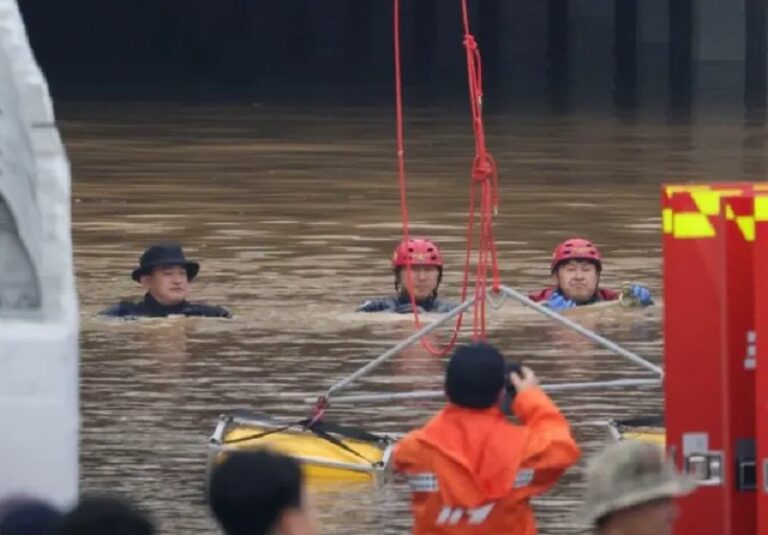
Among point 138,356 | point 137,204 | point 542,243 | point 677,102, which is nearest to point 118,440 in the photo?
point 138,356

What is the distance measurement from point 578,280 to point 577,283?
1.0 inches

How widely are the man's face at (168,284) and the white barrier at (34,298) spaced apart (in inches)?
324

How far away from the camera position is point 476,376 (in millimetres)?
7551

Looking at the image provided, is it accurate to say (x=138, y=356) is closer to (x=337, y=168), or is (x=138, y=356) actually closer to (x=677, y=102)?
(x=337, y=168)

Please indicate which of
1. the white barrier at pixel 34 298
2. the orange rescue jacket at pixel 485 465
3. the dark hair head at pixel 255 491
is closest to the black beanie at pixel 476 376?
the orange rescue jacket at pixel 485 465

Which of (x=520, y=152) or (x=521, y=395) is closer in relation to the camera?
(x=521, y=395)

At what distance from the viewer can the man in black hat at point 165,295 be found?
17406 mm

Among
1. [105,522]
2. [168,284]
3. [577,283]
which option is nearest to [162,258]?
[168,284]

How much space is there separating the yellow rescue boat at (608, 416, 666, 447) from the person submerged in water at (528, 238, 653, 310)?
6.16 m

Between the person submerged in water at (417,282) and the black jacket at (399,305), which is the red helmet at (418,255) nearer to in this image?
the person submerged in water at (417,282)

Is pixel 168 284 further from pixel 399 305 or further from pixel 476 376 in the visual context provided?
pixel 476 376

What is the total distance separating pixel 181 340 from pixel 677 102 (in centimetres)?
2919

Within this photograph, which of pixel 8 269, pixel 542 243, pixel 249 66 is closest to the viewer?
pixel 8 269

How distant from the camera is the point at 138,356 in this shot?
52.2 ft
